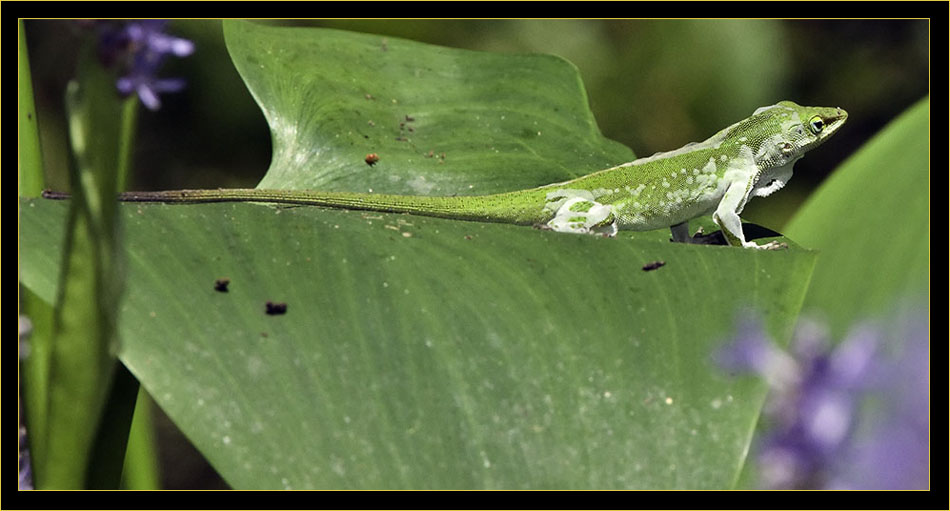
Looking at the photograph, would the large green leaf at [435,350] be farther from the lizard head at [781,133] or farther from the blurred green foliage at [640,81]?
the blurred green foliage at [640,81]

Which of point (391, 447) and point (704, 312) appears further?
point (704, 312)

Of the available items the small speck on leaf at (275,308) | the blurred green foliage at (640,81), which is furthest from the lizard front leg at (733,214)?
the blurred green foliage at (640,81)

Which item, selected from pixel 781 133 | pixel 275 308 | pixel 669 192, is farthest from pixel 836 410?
pixel 781 133

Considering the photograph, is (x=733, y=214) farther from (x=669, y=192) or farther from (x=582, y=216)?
(x=582, y=216)

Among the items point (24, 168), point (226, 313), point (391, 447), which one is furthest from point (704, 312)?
point (24, 168)

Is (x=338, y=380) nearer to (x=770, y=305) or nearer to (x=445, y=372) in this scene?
(x=445, y=372)
